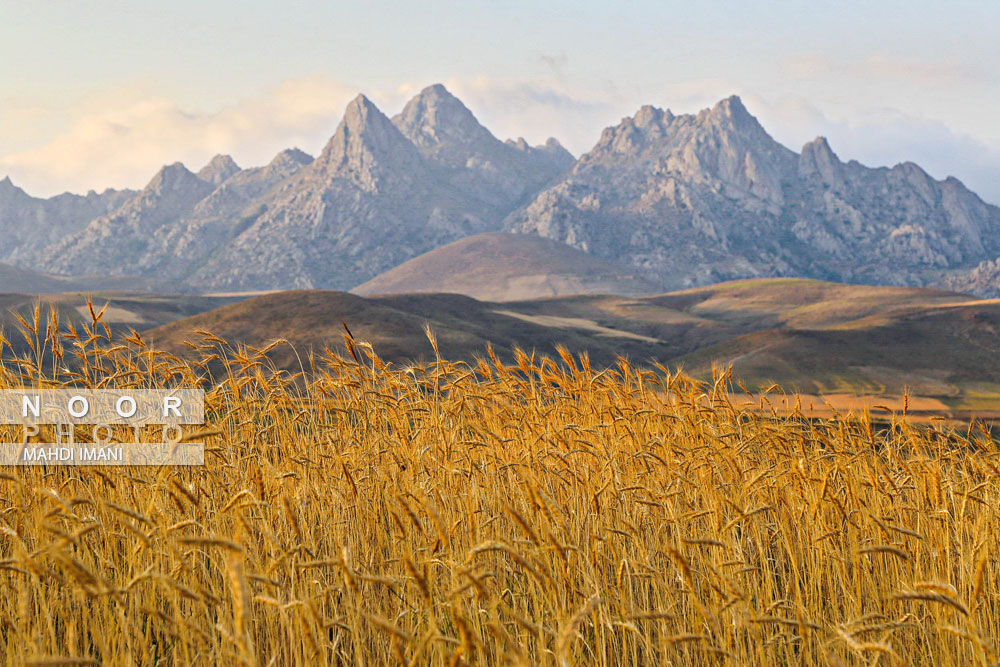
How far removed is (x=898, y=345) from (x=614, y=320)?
38189 millimetres

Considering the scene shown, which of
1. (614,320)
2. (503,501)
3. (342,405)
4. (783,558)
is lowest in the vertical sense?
(783,558)

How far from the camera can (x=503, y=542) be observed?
3.40 m

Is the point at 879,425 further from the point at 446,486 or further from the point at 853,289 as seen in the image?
the point at 853,289

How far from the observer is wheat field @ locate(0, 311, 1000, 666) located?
9.14ft

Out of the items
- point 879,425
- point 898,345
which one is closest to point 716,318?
point 898,345

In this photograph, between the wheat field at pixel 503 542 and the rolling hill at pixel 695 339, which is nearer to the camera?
the wheat field at pixel 503 542

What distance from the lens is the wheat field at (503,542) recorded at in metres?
2.79

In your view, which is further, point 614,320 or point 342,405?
point 614,320

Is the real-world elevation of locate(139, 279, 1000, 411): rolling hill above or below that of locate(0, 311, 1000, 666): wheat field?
above

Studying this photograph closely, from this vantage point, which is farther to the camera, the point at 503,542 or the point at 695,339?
the point at 695,339

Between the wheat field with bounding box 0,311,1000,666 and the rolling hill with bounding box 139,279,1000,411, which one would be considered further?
the rolling hill with bounding box 139,279,1000,411

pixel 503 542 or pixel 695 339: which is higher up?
pixel 695 339

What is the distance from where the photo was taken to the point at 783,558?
4.47 meters

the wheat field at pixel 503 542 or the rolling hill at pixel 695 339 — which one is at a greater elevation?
the rolling hill at pixel 695 339
